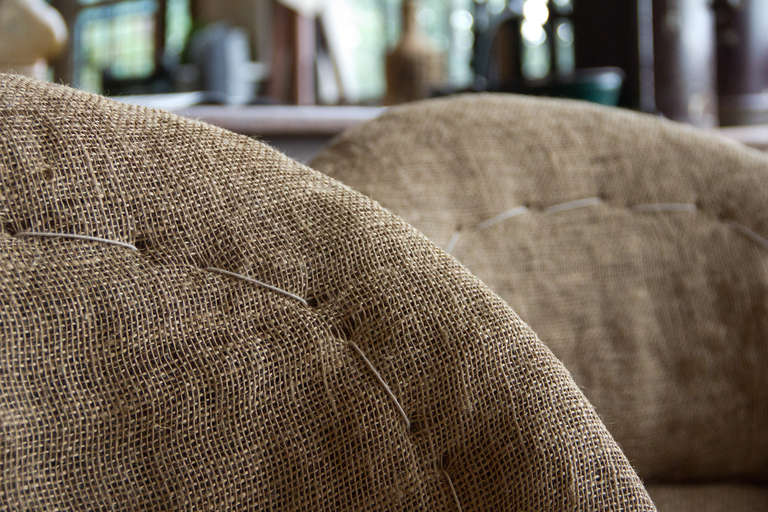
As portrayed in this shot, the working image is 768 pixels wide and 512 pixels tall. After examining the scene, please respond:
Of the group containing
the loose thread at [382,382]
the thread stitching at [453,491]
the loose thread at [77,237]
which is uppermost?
the loose thread at [77,237]

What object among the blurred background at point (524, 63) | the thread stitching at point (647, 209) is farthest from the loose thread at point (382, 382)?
the thread stitching at point (647, 209)

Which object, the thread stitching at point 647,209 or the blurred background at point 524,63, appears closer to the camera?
the thread stitching at point 647,209

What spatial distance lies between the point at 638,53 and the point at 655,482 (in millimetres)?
1337

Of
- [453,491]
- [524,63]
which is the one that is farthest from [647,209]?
[524,63]

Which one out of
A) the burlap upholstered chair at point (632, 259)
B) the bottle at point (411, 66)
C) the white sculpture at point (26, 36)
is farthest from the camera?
the bottle at point (411, 66)

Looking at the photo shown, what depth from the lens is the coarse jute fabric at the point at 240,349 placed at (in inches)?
14.4

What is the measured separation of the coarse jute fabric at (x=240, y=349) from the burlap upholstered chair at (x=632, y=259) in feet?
0.94

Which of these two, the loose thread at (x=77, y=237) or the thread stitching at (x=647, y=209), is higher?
the loose thread at (x=77, y=237)

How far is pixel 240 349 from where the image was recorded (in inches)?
15.4

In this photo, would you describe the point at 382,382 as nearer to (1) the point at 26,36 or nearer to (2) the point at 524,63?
(1) the point at 26,36

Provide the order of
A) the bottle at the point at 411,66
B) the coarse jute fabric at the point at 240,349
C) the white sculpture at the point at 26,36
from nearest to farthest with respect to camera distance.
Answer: the coarse jute fabric at the point at 240,349, the white sculpture at the point at 26,36, the bottle at the point at 411,66

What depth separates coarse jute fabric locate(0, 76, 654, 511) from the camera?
36 centimetres

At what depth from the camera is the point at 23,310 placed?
0.36 meters

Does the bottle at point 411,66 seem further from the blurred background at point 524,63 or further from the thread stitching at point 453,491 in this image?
the thread stitching at point 453,491
